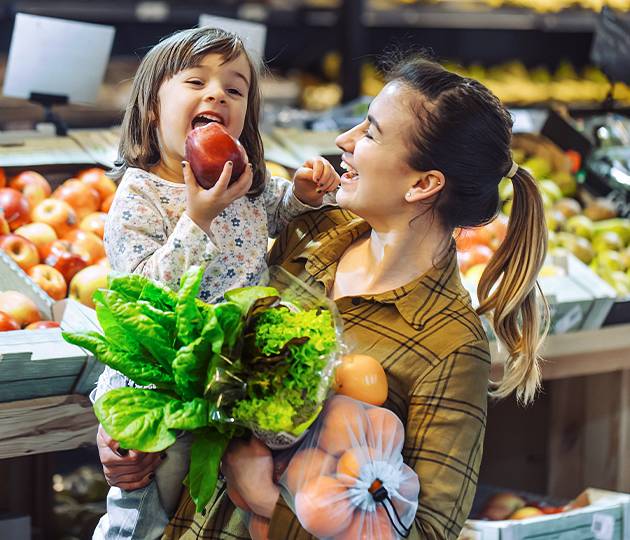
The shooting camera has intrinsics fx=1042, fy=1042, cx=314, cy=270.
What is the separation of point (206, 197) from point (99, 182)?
1.25 metres

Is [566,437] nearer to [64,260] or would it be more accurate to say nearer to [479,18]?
[64,260]

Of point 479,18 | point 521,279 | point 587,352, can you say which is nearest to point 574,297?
point 587,352

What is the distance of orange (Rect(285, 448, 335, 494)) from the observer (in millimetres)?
1329

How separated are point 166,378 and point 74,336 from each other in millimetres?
142

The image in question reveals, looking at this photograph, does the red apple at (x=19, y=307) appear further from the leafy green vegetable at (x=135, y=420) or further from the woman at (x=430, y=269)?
the leafy green vegetable at (x=135, y=420)

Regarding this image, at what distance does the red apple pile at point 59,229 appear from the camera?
93.4 inches

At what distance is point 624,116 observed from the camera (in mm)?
3809

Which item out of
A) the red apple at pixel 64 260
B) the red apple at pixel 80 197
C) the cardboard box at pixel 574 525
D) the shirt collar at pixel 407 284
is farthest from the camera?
the red apple at pixel 80 197

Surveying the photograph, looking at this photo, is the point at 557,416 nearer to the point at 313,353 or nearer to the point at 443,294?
the point at 443,294

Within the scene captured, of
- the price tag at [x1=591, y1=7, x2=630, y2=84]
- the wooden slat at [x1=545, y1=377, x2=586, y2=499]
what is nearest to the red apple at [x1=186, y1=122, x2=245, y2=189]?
the wooden slat at [x1=545, y1=377, x2=586, y2=499]

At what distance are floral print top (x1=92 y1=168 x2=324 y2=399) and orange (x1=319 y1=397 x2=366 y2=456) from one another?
338mm

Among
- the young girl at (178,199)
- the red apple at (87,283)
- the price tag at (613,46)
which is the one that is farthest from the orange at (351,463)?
the price tag at (613,46)

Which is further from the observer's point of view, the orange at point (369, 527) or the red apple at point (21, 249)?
the red apple at point (21, 249)

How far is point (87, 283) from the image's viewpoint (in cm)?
233
